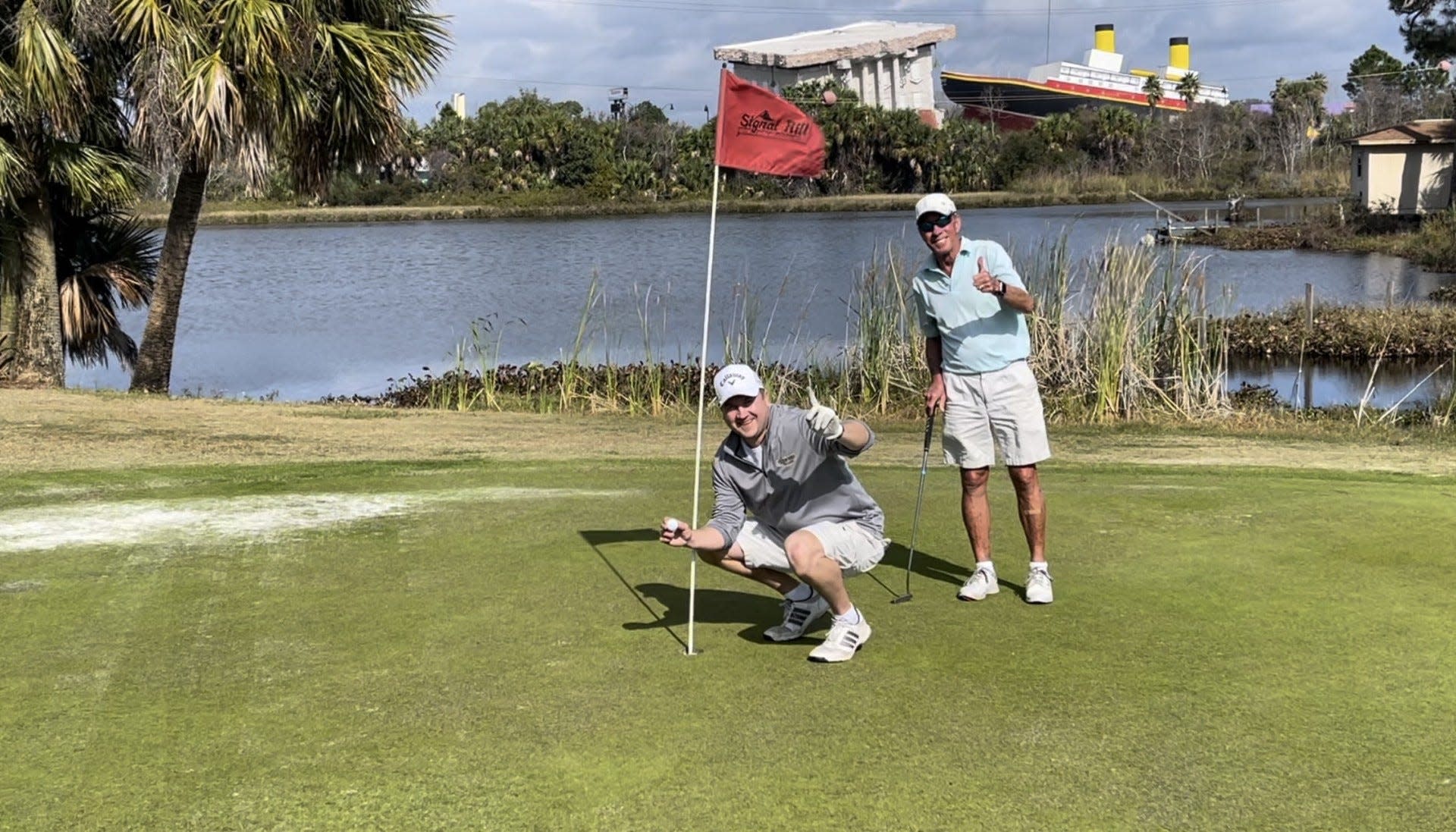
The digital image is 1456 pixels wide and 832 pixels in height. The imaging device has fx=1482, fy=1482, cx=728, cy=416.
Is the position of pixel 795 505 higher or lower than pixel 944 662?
higher

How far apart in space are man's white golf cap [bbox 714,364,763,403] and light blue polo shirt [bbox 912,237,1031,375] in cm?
162

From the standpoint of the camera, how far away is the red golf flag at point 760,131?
6.29m

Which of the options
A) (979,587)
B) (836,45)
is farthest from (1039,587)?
(836,45)

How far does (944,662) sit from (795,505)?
2.65 ft

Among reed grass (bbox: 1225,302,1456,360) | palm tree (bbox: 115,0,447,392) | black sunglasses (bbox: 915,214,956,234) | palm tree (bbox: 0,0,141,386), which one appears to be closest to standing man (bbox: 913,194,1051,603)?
black sunglasses (bbox: 915,214,956,234)

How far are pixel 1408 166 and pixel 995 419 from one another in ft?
181

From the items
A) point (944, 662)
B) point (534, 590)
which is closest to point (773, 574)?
point (944, 662)

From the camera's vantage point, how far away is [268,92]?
1667 centimetres

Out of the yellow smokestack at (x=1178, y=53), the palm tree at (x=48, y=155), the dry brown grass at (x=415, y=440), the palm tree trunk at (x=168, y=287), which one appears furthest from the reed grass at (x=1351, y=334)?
the yellow smokestack at (x=1178, y=53)

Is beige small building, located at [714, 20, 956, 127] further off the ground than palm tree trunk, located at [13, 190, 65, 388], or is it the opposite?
beige small building, located at [714, 20, 956, 127]

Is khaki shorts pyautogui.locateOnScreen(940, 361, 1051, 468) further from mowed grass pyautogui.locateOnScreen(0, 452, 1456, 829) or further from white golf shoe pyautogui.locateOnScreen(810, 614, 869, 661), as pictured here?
white golf shoe pyautogui.locateOnScreen(810, 614, 869, 661)

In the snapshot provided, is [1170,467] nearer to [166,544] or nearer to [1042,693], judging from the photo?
[1042,693]

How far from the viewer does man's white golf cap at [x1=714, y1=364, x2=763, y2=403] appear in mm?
5250

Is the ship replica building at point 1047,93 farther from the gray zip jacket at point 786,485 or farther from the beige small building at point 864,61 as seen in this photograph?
the gray zip jacket at point 786,485
